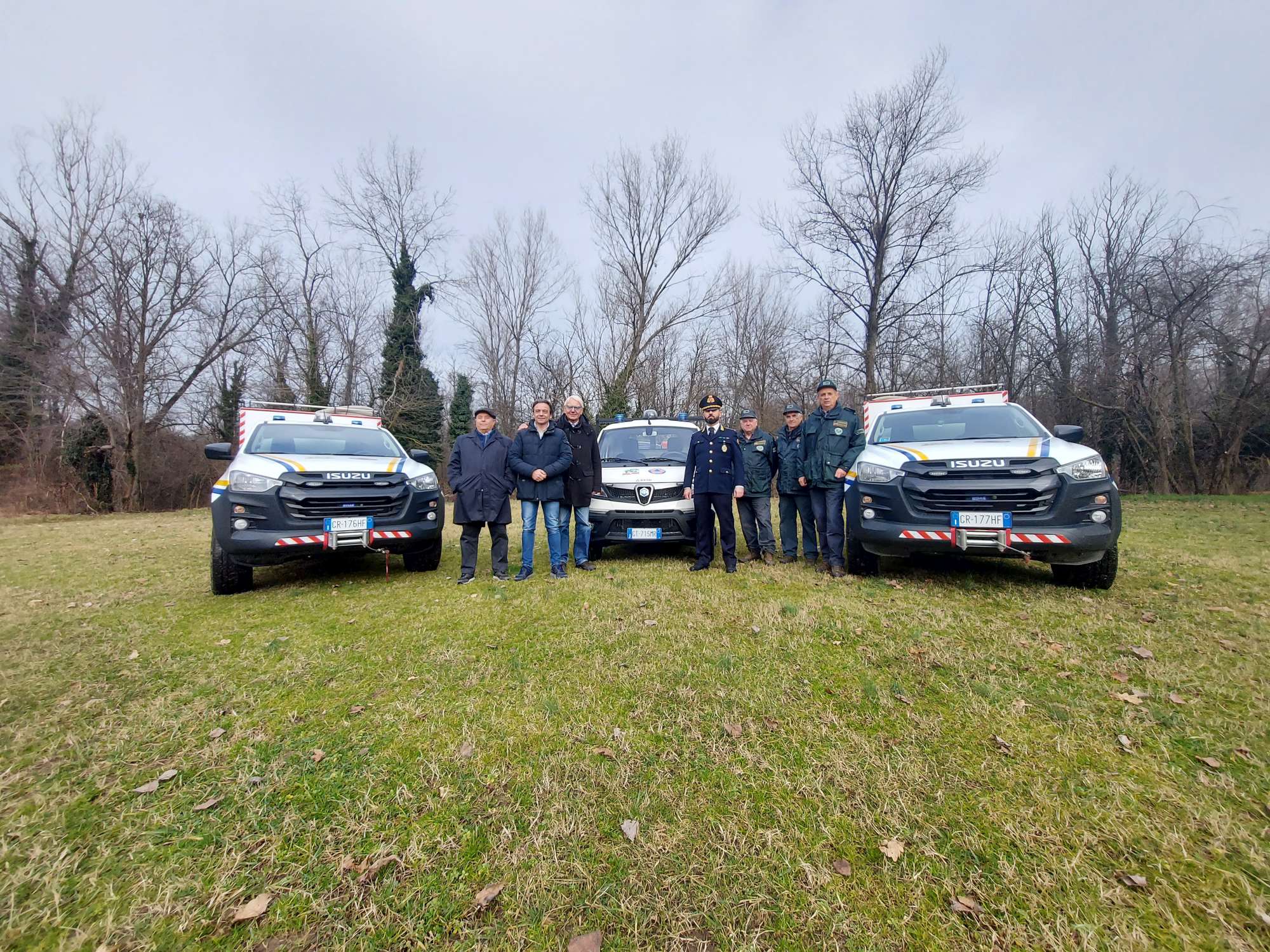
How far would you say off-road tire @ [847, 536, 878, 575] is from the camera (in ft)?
16.9

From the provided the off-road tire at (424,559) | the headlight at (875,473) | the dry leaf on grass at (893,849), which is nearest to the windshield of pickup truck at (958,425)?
the headlight at (875,473)

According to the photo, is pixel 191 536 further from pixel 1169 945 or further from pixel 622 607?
pixel 1169 945

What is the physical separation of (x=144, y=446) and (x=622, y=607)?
23.3 metres

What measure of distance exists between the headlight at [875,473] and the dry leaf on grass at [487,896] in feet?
14.1

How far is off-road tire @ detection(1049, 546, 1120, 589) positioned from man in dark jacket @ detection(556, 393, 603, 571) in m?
4.50

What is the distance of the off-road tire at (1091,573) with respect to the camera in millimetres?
4449

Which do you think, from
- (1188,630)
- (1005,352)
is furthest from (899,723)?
(1005,352)

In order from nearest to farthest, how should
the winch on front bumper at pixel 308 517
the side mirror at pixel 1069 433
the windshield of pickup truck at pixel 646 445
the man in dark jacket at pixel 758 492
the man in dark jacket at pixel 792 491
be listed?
the winch on front bumper at pixel 308 517 → the side mirror at pixel 1069 433 → the man in dark jacket at pixel 792 491 → the man in dark jacket at pixel 758 492 → the windshield of pickup truck at pixel 646 445

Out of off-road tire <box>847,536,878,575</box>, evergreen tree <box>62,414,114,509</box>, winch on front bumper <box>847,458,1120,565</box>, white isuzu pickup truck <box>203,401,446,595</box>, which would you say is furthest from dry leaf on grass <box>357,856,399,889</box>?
evergreen tree <box>62,414,114,509</box>

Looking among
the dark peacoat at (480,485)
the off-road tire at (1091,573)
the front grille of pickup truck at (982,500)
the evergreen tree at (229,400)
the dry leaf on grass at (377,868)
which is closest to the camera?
the dry leaf on grass at (377,868)

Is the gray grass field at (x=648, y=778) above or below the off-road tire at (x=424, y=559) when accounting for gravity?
below

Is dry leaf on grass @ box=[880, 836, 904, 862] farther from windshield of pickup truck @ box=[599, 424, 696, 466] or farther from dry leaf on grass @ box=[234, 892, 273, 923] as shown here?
windshield of pickup truck @ box=[599, 424, 696, 466]

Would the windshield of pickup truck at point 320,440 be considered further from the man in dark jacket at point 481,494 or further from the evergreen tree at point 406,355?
the evergreen tree at point 406,355

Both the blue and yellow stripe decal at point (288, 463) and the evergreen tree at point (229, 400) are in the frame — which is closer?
the blue and yellow stripe decal at point (288, 463)
